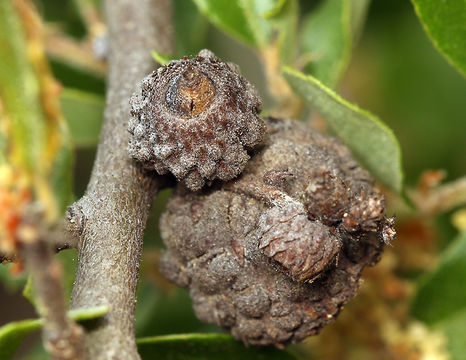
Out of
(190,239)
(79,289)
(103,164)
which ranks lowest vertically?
(79,289)

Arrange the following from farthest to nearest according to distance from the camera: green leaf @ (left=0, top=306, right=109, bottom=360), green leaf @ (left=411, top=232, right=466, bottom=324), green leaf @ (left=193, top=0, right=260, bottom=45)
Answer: green leaf @ (left=411, top=232, right=466, bottom=324) → green leaf @ (left=193, top=0, right=260, bottom=45) → green leaf @ (left=0, top=306, right=109, bottom=360)

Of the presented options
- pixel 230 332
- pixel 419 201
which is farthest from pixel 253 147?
pixel 419 201

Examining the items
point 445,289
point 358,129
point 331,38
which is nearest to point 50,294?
point 358,129

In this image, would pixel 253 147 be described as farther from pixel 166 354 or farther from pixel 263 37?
pixel 263 37

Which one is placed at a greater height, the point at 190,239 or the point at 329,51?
the point at 329,51

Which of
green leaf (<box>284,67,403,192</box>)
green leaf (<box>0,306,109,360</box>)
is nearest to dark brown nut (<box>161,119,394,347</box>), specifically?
green leaf (<box>284,67,403,192</box>)

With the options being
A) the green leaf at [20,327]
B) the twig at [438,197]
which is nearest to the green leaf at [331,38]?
the twig at [438,197]

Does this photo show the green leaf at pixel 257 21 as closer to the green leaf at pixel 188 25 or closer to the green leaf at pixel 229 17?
the green leaf at pixel 229 17

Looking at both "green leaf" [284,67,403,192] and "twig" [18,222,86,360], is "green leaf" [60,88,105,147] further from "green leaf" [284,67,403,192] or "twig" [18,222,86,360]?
"twig" [18,222,86,360]
